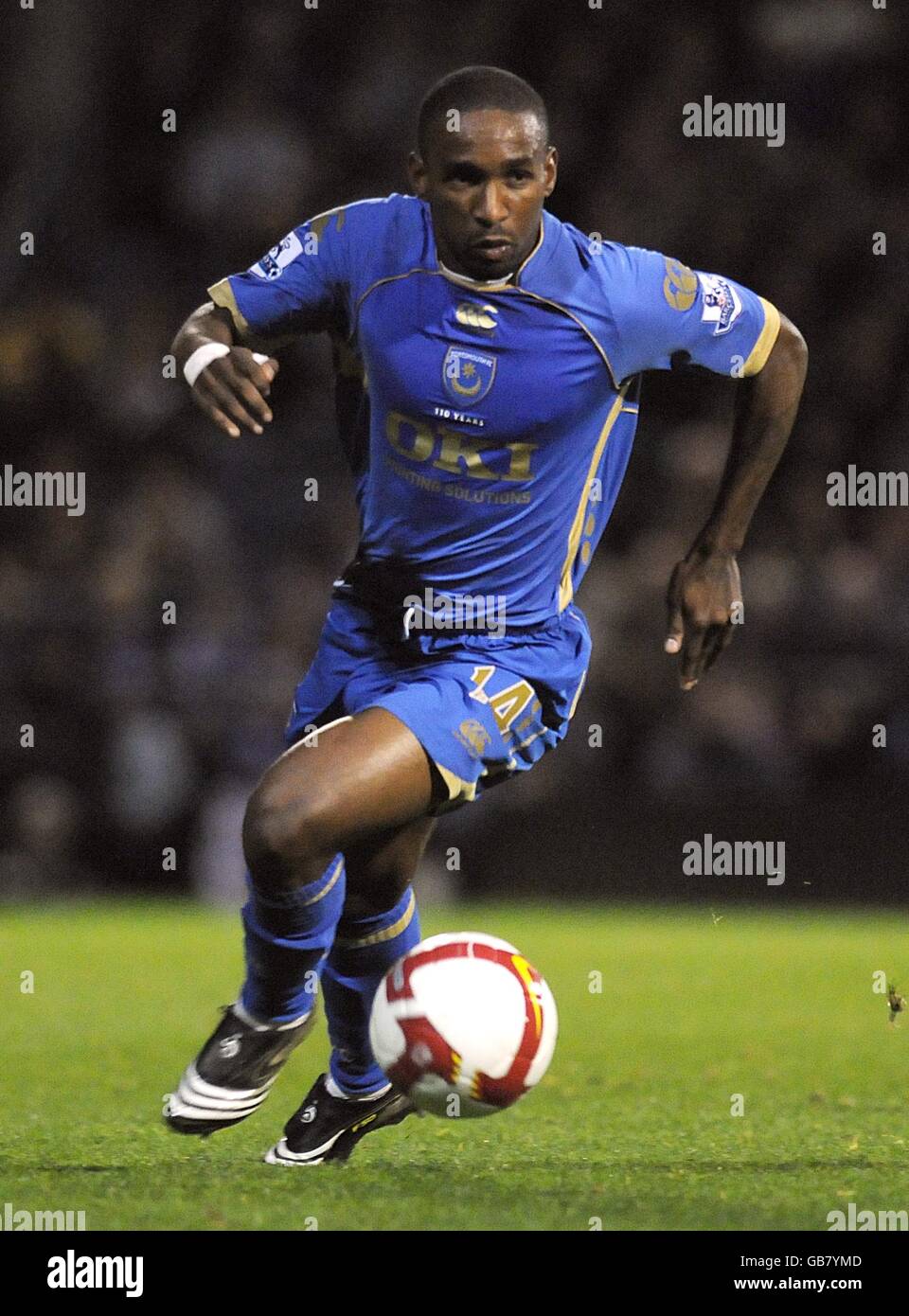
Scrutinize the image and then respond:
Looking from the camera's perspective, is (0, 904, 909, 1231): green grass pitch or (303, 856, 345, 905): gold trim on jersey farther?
(303, 856, 345, 905): gold trim on jersey

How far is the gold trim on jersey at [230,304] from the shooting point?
192 inches

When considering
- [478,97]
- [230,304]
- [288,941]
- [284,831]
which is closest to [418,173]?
[478,97]

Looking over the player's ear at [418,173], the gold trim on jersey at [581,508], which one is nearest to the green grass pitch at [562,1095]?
the gold trim on jersey at [581,508]

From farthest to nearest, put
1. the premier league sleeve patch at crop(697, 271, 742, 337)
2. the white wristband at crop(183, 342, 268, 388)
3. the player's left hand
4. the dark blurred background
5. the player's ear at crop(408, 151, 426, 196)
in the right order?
the dark blurred background < the player's left hand < the premier league sleeve patch at crop(697, 271, 742, 337) < the player's ear at crop(408, 151, 426, 196) < the white wristband at crop(183, 342, 268, 388)

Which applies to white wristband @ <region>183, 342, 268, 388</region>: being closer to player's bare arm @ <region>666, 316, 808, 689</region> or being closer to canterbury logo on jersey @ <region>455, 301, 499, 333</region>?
canterbury logo on jersey @ <region>455, 301, 499, 333</region>

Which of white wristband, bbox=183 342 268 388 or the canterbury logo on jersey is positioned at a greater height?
the canterbury logo on jersey

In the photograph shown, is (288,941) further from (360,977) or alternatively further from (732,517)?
(732,517)

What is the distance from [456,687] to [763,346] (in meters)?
1.17

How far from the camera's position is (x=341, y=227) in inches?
193

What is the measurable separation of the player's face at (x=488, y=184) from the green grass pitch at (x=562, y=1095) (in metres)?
2.05

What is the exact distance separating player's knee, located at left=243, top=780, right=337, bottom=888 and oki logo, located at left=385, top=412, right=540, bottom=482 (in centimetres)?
88

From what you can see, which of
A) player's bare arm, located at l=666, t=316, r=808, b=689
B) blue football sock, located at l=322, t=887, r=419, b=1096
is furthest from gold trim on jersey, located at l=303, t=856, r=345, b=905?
player's bare arm, located at l=666, t=316, r=808, b=689

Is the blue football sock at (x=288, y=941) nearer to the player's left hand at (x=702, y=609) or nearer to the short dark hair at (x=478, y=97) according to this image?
the player's left hand at (x=702, y=609)

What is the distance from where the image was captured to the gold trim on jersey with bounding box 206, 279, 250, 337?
4883 mm
